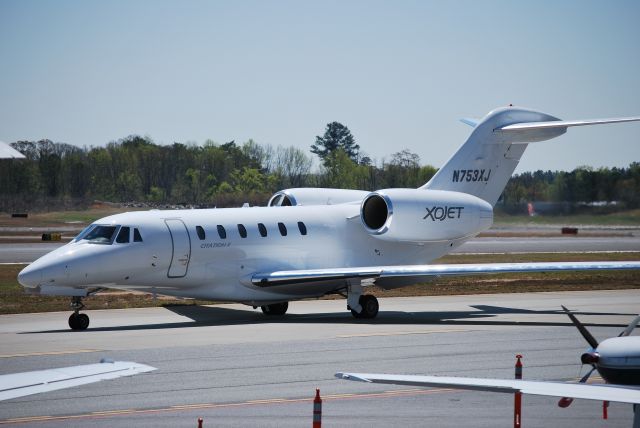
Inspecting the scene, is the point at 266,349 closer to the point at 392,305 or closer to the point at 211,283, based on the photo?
the point at 211,283

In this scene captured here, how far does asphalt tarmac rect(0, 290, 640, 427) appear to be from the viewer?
13375 millimetres

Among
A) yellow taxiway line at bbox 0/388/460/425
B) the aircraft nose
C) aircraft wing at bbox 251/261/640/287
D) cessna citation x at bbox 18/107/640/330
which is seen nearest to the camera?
yellow taxiway line at bbox 0/388/460/425

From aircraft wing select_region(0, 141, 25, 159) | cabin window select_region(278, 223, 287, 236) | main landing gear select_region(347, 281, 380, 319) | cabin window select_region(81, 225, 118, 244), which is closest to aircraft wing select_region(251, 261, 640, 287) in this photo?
main landing gear select_region(347, 281, 380, 319)

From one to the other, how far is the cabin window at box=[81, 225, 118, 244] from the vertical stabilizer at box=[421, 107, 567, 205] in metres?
10.3

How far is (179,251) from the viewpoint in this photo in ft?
79.5

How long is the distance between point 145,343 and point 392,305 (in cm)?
1075

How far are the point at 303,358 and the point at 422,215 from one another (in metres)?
10.2

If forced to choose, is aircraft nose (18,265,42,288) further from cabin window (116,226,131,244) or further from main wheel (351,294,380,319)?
main wheel (351,294,380,319)

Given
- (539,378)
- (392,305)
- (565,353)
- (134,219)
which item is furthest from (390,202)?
(539,378)

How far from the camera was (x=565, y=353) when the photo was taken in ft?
62.3

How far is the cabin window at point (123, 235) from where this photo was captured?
23.5 m

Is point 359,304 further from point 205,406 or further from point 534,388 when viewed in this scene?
point 534,388

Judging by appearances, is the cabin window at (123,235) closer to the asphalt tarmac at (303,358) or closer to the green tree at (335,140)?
the asphalt tarmac at (303,358)

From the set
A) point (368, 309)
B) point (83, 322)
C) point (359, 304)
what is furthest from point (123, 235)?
point (368, 309)
